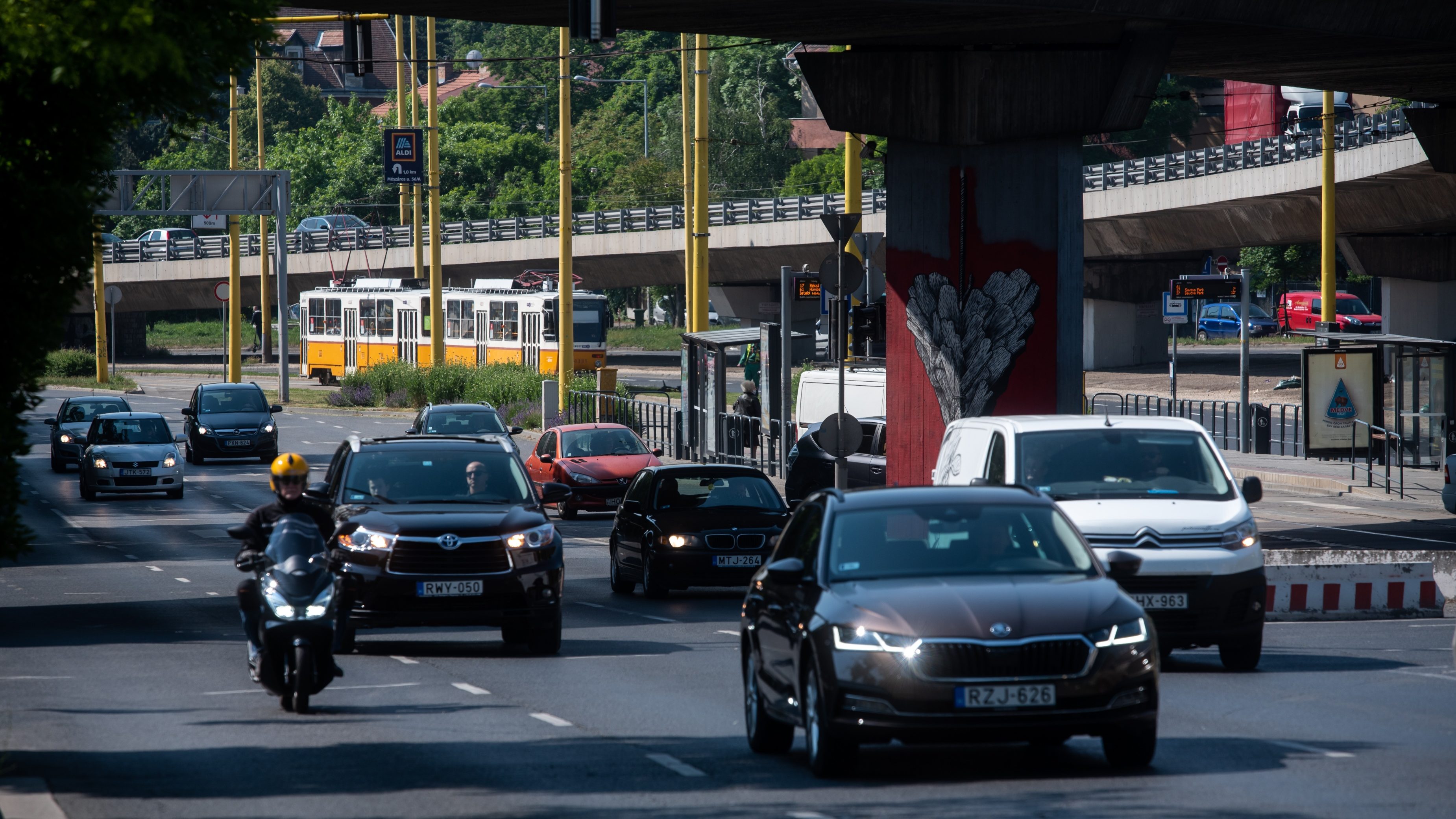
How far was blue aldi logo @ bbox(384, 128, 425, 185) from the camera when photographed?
184ft

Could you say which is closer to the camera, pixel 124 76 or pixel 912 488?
pixel 124 76

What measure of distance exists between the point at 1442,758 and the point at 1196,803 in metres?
2.01

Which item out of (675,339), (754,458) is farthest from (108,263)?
(754,458)

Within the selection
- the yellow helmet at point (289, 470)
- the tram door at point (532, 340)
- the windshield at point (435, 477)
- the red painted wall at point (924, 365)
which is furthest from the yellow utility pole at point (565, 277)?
the yellow helmet at point (289, 470)

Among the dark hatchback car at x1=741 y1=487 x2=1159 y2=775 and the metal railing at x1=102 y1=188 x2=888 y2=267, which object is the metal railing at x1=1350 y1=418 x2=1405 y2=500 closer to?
the dark hatchback car at x1=741 y1=487 x2=1159 y2=775

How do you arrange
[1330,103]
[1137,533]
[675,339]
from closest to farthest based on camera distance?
[1137,533]
[1330,103]
[675,339]

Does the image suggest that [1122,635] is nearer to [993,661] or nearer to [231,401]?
[993,661]

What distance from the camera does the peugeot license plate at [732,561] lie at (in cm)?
1981

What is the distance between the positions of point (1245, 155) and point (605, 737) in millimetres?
47661

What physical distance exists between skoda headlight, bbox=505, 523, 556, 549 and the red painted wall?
9.18 meters

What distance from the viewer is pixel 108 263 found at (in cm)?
8731

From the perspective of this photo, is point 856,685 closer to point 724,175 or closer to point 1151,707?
point 1151,707

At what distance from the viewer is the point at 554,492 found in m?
15.5

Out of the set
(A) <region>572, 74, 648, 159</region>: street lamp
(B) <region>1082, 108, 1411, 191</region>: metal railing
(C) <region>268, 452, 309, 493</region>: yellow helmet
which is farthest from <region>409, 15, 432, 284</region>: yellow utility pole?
(C) <region>268, 452, 309, 493</region>: yellow helmet
